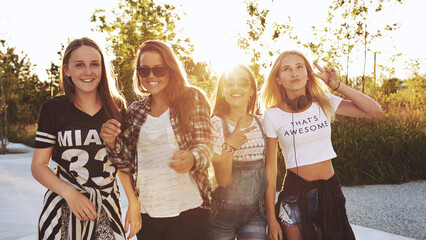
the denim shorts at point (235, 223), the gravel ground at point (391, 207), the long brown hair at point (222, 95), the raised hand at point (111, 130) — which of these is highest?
the long brown hair at point (222, 95)

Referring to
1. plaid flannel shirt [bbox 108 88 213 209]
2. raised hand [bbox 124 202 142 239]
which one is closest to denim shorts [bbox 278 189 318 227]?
plaid flannel shirt [bbox 108 88 213 209]

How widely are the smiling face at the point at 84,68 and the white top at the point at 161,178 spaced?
0.44 meters

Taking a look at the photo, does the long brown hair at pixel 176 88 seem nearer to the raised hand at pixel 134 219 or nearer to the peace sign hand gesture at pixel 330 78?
the raised hand at pixel 134 219

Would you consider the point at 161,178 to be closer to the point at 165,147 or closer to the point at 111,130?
the point at 165,147

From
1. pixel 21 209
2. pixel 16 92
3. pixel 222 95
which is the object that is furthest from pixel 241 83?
pixel 16 92

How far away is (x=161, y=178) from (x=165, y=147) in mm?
195

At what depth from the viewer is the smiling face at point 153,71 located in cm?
225

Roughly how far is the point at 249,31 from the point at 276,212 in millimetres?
7728

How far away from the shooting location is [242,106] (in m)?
2.71

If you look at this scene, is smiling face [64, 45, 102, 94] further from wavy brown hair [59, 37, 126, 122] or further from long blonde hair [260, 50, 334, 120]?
long blonde hair [260, 50, 334, 120]

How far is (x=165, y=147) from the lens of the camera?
86.4 inches

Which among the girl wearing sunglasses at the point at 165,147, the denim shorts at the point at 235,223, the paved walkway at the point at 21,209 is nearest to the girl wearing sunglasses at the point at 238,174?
the denim shorts at the point at 235,223

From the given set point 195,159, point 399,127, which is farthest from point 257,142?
point 399,127

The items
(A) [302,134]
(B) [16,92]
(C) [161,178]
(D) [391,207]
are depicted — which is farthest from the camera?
(B) [16,92]
